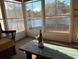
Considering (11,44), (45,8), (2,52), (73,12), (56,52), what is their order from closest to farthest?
1. (56,52)
2. (2,52)
3. (11,44)
4. (73,12)
5. (45,8)

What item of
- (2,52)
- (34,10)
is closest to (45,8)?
(34,10)

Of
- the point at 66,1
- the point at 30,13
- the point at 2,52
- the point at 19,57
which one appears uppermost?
the point at 66,1

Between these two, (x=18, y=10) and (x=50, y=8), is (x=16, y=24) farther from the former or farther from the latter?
(x=50, y=8)

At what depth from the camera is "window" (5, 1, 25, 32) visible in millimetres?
4030

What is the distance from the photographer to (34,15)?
4.68 meters

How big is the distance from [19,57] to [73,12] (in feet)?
7.61

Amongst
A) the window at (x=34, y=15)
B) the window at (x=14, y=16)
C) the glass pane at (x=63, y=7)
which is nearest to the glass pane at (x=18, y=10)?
the window at (x=14, y=16)

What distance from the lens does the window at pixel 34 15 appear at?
14.7 feet

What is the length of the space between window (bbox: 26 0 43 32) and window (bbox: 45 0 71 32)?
361 mm

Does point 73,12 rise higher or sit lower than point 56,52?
higher

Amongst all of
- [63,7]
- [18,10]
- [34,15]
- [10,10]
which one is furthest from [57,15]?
[10,10]

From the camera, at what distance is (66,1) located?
12.2 ft

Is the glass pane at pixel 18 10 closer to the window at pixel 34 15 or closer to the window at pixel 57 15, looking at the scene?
the window at pixel 34 15

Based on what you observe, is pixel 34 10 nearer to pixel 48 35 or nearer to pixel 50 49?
pixel 48 35
